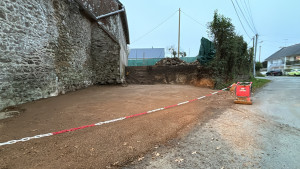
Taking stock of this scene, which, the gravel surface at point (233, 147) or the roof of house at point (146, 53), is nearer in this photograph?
the gravel surface at point (233, 147)

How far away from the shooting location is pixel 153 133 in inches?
114

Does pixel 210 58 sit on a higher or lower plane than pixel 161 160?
higher

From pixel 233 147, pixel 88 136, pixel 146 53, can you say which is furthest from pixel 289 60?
pixel 88 136

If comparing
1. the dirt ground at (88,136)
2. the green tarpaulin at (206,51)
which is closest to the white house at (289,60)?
the green tarpaulin at (206,51)

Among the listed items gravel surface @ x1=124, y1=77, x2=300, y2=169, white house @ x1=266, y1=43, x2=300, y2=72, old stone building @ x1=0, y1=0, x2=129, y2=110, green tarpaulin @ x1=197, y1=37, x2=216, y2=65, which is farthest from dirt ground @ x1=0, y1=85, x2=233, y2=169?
white house @ x1=266, y1=43, x2=300, y2=72

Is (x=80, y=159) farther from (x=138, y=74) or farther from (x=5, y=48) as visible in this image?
(x=138, y=74)

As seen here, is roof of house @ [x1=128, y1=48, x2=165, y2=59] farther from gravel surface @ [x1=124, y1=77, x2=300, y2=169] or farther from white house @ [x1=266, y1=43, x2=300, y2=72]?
white house @ [x1=266, y1=43, x2=300, y2=72]

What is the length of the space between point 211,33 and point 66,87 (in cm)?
1043

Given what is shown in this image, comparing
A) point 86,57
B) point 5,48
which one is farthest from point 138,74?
point 5,48

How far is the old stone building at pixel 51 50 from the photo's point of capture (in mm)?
4361

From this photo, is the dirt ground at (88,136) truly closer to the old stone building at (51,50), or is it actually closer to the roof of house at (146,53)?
the old stone building at (51,50)

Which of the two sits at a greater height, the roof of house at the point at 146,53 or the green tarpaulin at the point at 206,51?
the roof of house at the point at 146,53

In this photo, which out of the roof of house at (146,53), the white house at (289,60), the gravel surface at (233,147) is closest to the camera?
the gravel surface at (233,147)

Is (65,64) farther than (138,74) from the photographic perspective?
No
